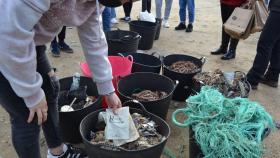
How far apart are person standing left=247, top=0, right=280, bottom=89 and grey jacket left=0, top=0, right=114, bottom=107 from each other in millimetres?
2054

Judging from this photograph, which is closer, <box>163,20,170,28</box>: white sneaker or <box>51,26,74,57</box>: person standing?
<box>51,26,74,57</box>: person standing

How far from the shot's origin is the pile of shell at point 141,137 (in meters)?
1.95

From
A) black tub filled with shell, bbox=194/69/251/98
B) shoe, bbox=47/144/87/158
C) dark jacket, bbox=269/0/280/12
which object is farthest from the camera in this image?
dark jacket, bbox=269/0/280/12

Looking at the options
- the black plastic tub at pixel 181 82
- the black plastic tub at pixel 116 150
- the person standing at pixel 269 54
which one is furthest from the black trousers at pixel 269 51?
the black plastic tub at pixel 116 150

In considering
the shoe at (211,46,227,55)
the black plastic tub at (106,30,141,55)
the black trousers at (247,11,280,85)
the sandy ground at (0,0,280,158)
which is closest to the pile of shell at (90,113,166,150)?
the sandy ground at (0,0,280,158)

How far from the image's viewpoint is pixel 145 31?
433cm

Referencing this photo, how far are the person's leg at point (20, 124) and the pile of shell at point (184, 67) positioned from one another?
5.79 ft

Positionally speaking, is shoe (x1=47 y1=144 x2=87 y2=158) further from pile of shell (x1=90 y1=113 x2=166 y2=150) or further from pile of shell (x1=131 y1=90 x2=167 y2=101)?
pile of shell (x1=131 y1=90 x2=167 y2=101)

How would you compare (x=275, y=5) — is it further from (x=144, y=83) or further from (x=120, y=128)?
(x=120, y=128)

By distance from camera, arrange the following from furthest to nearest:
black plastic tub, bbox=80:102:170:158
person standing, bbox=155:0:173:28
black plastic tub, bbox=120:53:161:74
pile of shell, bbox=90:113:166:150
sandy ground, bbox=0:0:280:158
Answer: person standing, bbox=155:0:173:28, black plastic tub, bbox=120:53:161:74, sandy ground, bbox=0:0:280:158, pile of shell, bbox=90:113:166:150, black plastic tub, bbox=80:102:170:158

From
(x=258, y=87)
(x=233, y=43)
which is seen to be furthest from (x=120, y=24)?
(x=258, y=87)

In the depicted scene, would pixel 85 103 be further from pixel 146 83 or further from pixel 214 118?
pixel 214 118

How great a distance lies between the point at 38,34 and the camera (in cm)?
142

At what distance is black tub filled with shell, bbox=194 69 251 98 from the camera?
2730mm
